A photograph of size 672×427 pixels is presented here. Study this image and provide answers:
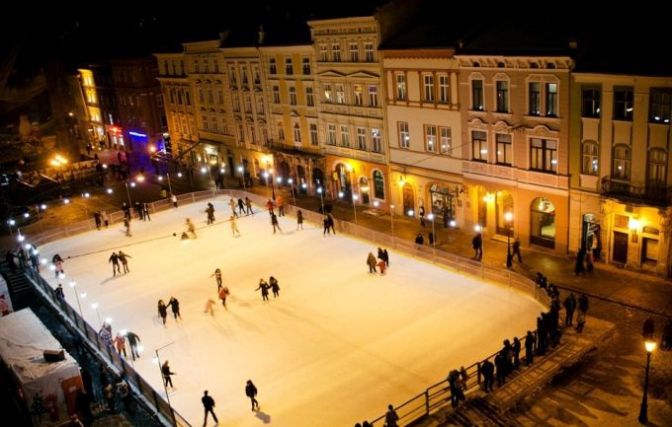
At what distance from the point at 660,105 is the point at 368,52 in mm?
19305

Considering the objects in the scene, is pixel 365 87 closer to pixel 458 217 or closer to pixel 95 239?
pixel 458 217

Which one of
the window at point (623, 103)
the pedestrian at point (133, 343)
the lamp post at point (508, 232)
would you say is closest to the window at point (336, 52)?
the lamp post at point (508, 232)

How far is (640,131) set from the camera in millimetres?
28266

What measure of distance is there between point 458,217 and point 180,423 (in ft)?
74.7

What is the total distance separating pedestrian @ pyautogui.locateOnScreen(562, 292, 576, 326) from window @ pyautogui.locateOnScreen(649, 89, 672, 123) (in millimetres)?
9096

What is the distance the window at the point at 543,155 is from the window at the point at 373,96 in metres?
12.4

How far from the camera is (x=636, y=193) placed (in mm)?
28984

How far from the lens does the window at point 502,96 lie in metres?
33.7

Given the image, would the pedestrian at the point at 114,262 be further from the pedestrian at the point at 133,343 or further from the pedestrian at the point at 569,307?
the pedestrian at the point at 569,307

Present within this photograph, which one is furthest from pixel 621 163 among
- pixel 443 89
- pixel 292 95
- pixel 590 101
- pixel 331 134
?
pixel 292 95

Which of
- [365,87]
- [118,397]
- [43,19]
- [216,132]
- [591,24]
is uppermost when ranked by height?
[43,19]

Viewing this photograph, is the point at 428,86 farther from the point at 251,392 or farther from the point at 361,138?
the point at 251,392

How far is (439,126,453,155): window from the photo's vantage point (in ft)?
125

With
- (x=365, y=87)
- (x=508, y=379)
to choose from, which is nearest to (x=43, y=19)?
(x=365, y=87)
